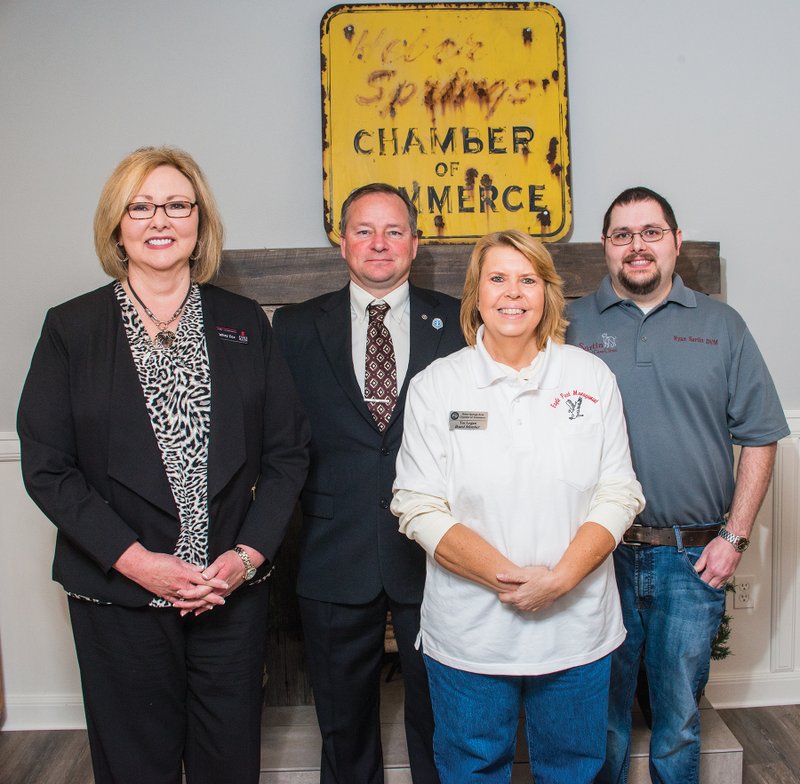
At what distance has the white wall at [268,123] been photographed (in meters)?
2.53

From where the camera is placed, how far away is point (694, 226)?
2631 mm


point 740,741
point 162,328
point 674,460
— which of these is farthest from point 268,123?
point 740,741

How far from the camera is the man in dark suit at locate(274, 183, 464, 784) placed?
6.20 ft

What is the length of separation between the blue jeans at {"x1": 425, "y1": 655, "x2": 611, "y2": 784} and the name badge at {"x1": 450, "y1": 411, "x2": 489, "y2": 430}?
499mm

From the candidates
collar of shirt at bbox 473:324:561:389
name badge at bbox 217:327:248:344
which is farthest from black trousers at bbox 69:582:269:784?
collar of shirt at bbox 473:324:561:389

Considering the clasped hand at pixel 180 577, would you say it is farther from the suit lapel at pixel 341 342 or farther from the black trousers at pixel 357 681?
the suit lapel at pixel 341 342

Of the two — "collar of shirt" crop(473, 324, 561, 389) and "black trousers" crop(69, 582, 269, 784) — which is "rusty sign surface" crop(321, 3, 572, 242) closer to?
"collar of shirt" crop(473, 324, 561, 389)

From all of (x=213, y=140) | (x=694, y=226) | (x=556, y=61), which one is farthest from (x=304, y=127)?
(x=694, y=226)

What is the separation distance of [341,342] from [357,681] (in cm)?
85

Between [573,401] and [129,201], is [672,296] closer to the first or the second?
[573,401]

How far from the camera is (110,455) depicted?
1.56 meters

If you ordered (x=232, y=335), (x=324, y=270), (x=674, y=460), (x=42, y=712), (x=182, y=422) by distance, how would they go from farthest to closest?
1. (x=42, y=712)
2. (x=324, y=270)
3. (x=674, y=460)
4. (x=232, y=335)
5. (x=182, y=422)

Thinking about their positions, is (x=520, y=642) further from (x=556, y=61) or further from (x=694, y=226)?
(x=556, y=61)

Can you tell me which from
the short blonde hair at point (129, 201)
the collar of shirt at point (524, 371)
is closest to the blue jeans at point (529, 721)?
the collar of shirt at point (524, 371)
